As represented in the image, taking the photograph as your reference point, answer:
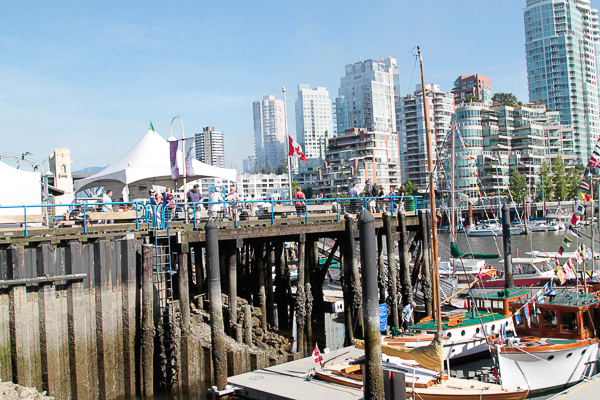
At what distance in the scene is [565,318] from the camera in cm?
1850

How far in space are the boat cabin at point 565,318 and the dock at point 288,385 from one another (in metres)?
6.99

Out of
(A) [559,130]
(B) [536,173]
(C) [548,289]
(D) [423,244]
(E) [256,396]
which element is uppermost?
(A) [559,130]

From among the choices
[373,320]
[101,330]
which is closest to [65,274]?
[101,330]

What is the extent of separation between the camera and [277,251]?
977 inches

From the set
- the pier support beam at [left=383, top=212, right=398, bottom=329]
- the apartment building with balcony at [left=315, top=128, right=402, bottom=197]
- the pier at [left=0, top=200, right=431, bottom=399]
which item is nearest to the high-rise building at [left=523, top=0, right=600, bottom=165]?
the apartment building with balcony at [left=315, top=128, right=402, bottom=197]

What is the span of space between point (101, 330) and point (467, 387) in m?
10.3

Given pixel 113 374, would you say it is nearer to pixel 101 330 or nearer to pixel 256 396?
pixel 101 330

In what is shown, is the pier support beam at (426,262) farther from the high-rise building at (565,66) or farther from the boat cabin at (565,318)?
the high-rise building at (565,66)

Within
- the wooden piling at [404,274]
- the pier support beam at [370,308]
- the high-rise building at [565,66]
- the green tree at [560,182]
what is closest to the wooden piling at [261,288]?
the wooden piling at [404,274]

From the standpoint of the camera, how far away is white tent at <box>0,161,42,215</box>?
20.8 meters

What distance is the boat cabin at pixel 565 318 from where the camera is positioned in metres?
18.2

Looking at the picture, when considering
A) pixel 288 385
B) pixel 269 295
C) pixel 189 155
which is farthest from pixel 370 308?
pixel 189 155

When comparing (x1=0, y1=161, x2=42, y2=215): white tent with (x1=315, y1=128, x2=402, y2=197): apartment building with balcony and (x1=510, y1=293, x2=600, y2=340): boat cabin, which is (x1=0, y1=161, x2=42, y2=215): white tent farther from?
(x1=315, y1=128, x2=402, y2=197): apartment building with balcony

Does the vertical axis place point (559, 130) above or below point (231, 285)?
above
